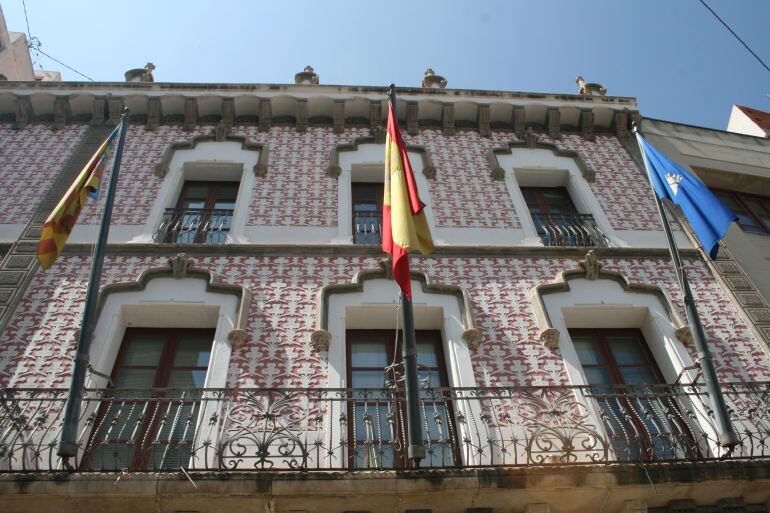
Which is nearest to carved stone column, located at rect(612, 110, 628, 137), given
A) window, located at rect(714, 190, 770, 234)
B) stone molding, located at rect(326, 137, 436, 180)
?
window, located at rect(714, 190, 770, 234)

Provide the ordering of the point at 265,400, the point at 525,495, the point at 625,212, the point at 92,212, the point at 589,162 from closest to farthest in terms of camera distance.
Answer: the point at 525,495 → the point at 265,400 → the point at 92,212 → the point at 625,212 → the point at 589,162

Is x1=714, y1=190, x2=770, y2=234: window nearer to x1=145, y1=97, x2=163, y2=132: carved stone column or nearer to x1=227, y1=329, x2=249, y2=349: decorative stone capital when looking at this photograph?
x1=227, y1=329, x2=249, y2=349: decorative stone capital

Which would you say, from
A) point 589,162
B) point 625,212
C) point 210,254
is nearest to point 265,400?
point 210,254

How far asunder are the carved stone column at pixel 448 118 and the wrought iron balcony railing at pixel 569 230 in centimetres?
275

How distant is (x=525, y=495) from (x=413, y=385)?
143 cm

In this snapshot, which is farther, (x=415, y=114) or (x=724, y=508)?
(x=415, y=114)

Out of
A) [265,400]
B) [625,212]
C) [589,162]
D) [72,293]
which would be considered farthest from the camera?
[589,162]

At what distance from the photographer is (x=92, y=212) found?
423 inches

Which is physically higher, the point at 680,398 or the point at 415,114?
the point at 415,114

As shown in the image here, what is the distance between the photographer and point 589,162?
42.2ft

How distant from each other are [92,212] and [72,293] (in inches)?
76.2

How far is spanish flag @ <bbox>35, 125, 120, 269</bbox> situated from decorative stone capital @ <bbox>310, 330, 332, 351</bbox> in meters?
3.20

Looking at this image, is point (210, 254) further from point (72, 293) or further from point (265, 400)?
point (265, 400)

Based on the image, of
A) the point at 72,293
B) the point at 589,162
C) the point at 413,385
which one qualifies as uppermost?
the point at 589,162
